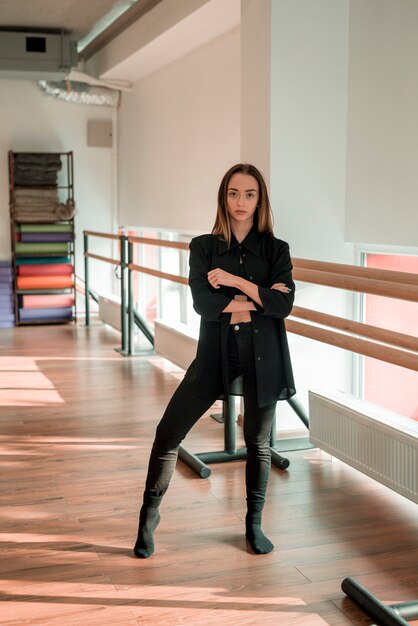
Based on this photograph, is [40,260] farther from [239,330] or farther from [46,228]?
[239,330]

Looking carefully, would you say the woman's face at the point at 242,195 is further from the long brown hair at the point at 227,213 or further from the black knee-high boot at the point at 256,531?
the black knee-high boot at the point at 256,531

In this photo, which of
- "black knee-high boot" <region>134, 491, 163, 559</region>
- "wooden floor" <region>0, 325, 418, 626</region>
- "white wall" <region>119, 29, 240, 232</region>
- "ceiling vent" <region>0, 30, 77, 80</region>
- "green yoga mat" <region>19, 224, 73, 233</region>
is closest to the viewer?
"wooden floor" <region>0, 325, 418, 626</region>

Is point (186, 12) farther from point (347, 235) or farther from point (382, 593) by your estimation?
point (382, 593)

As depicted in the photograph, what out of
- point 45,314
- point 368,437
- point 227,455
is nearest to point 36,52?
point 45,314

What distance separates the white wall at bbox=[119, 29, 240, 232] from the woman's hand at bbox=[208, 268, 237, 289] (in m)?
Result: 3.02

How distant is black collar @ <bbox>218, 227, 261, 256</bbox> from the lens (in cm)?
278

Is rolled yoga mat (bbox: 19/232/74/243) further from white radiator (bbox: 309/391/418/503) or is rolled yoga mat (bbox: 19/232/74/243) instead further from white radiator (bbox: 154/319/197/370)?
white radiator (bbox: 309/391/418/503)

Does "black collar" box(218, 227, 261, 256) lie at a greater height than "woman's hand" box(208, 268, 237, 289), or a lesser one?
greater

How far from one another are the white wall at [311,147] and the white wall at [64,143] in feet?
17.2

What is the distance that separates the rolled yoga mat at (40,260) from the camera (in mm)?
8617

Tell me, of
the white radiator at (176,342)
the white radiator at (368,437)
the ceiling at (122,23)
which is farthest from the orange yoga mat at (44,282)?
the white radiator at (368,437)

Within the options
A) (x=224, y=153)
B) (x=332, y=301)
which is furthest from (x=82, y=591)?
(x=224, y=153)

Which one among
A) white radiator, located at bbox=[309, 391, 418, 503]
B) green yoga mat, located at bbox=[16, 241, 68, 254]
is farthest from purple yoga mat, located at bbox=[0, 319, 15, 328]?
white radiator, located at bbox=[309, 391, 418, 503]

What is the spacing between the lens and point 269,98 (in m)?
4.07
